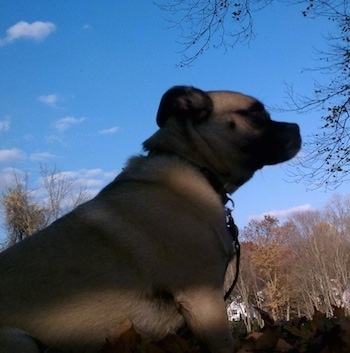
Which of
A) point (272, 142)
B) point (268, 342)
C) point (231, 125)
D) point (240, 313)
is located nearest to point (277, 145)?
point (272, 142)

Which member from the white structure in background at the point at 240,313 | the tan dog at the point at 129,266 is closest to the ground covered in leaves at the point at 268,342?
the tan dog at the point at 129,266

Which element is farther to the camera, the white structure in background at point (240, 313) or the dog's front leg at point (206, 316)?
the white structure in background at point (240, 313)

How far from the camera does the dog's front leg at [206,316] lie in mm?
3000

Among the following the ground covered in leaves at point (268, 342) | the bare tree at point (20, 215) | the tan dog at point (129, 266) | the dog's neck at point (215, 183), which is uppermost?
the bare tree at point (20, 215)

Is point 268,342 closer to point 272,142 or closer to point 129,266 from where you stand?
point 129,266

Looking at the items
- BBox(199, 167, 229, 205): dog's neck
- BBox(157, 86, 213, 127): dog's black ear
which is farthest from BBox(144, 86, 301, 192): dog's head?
BBox(199, 167, 229, 205): dog's neck

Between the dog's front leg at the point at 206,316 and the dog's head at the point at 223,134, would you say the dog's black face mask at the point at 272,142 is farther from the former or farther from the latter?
the dog's front leg at the point at 206,316

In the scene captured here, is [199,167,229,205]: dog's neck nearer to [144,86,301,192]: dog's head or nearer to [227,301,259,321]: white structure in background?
[144,86,301,192]: dog's head

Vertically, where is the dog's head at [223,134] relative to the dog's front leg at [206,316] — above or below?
above

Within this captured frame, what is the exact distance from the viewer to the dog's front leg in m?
3.00

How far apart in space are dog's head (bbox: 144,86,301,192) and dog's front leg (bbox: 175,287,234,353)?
118 centimetres

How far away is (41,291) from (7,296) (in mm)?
180

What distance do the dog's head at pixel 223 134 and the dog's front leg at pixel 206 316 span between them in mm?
1180

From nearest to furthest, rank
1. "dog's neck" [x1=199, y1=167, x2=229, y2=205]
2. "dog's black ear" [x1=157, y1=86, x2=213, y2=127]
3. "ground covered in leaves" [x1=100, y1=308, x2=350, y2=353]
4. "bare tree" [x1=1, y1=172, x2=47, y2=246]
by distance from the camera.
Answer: "ground covered in leaves" [x1=100, y1=308, x2=350, y2=353] → "dog's neck" [x1=199, y1=167, x2=229, y2=205] → "dog's black ear" [x1=157, y1=86, x2=213, y2=127] → "bare tree" [x1=1, y1=172, x2=47, y2=246]
